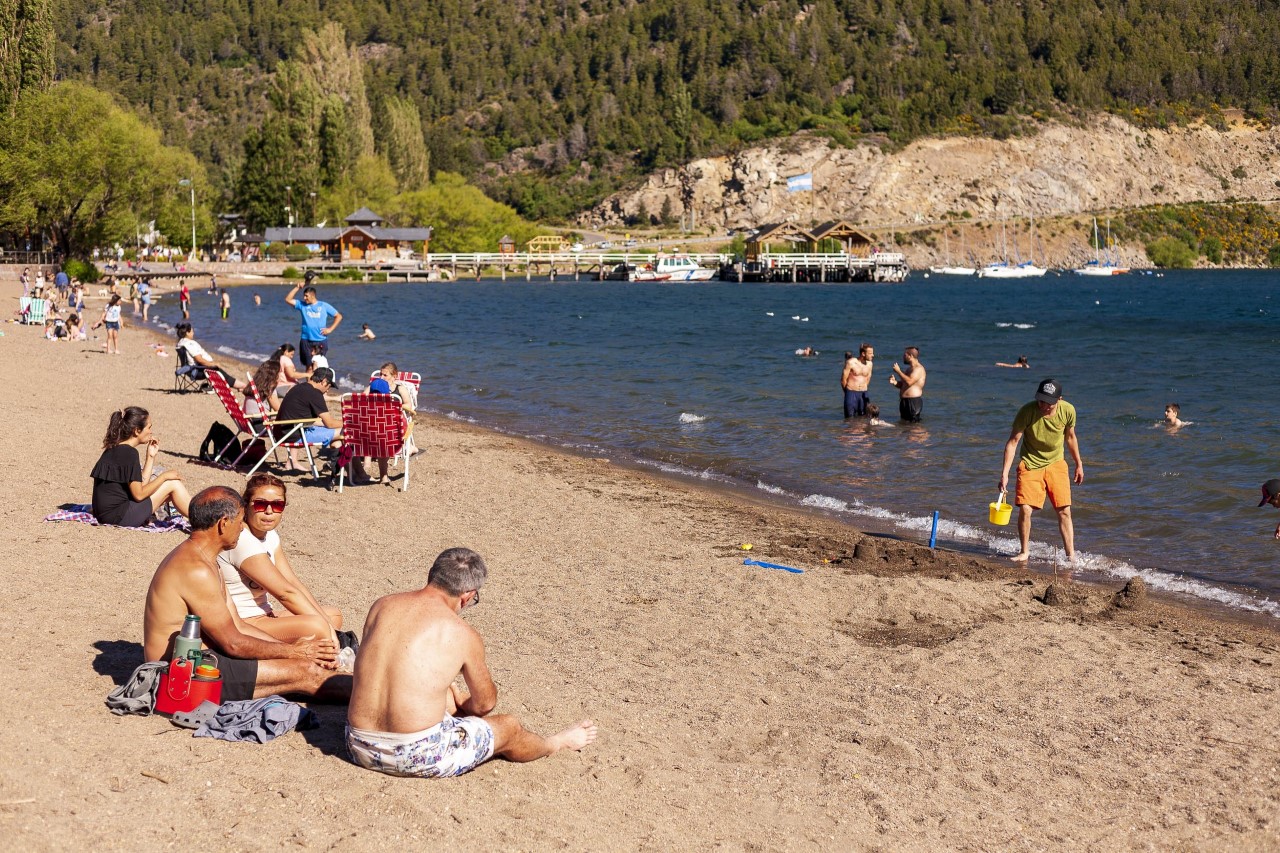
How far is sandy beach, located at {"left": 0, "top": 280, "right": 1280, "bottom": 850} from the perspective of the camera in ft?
17.0

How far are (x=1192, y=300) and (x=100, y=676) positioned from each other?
90229 millimetres

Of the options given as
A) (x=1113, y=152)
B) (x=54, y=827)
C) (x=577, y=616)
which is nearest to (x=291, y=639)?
(x=54, y=827)

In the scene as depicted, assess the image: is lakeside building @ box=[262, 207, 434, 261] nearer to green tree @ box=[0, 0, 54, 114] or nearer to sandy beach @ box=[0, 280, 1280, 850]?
green tree @ box=[0, 0, 54, 114]

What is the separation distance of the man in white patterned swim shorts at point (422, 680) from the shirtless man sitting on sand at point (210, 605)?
943 mm

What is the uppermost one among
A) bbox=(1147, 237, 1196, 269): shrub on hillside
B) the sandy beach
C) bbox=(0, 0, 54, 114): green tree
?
bbox=(0, 0, 54, 114): green tree

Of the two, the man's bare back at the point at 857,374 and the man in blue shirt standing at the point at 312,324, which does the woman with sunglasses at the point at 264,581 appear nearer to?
the man in blue shirt standing at the point at 312,324

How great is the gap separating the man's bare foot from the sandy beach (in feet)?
0.31

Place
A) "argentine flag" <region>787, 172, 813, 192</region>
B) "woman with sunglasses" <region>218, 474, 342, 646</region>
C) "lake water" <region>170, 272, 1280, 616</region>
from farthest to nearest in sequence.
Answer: "argentine flag" <region>787, 172, 813, 192</region> < "lake water" <region>170, 272, 1280, 616</region> < "woman with sunglasses" <region>218, 474, 342, 646</region>

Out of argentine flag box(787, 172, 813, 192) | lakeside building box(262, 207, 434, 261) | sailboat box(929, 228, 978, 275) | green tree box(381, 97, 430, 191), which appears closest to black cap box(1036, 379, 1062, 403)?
lakeside building box(262, 207, 434, 261)

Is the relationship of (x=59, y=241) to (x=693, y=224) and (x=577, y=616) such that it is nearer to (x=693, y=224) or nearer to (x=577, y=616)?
(x=577, y=616)

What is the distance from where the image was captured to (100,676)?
6.42 m

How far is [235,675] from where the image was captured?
603cm

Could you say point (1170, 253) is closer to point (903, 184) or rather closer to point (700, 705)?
point (903, 184)

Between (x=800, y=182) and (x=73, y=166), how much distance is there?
106924 millimetres
